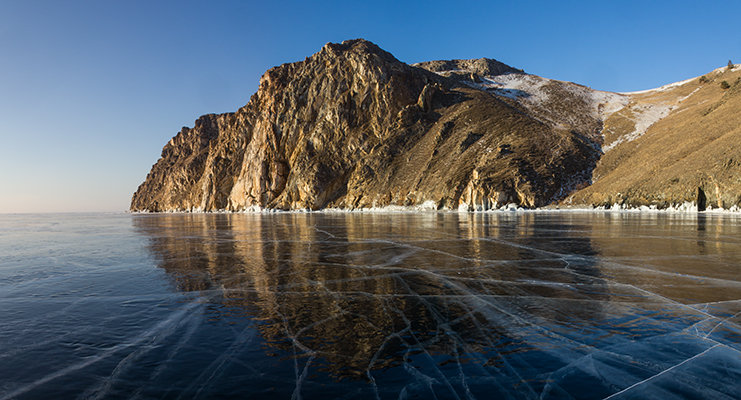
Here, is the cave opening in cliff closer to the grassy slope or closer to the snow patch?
the grassy slope

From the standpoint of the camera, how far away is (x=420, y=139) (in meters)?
95.6

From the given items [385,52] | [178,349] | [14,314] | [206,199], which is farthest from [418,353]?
[206,199]

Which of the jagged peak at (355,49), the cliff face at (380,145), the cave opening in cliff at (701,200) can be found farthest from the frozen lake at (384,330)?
the jagged peak at (355,49)

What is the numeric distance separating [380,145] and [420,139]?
35.6 feet

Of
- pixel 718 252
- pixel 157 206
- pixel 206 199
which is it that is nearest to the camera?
pixel 718 252

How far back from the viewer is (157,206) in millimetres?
189000

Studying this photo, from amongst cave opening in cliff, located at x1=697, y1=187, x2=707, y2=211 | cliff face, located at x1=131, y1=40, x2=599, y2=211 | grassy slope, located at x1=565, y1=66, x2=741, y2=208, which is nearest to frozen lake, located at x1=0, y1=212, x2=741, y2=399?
grassy slope, located at x1=565, y1=66, x2=741, y2=208

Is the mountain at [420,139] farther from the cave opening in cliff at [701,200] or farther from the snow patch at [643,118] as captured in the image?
the cave opening in cliff at [701,200]

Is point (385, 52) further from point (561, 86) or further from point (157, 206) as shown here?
point (157, 206)

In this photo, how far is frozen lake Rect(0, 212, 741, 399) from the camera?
4.56 m

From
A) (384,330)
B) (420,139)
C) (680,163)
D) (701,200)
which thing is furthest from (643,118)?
(384,330)

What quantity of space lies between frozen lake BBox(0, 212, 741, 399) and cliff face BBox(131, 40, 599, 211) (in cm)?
5939

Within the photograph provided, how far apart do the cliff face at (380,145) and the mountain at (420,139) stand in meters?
0.33

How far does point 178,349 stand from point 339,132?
10107 cm
